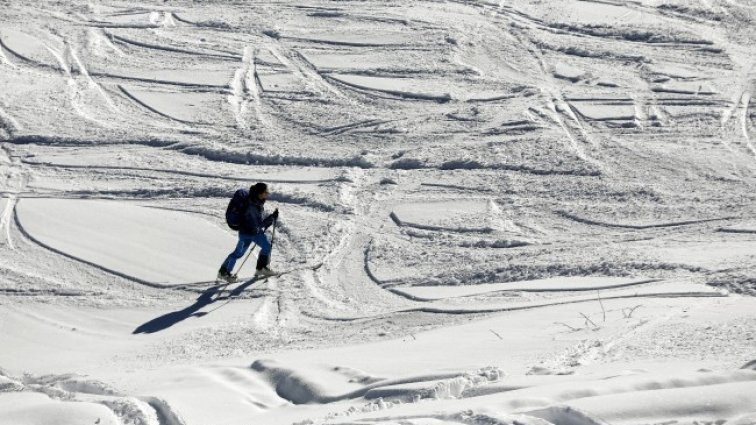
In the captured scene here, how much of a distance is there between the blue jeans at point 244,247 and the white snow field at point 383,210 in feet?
1.05

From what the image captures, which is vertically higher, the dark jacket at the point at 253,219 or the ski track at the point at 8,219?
the dark jacket at the point at 253,219

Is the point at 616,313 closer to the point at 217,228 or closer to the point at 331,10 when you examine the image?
the point at 217,228

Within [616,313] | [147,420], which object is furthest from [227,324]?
[616,313]

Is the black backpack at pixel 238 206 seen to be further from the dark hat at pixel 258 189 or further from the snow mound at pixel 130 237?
the snow mound at pixel 130 237

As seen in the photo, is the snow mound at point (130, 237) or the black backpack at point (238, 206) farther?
the snow mound at point (130, 237)

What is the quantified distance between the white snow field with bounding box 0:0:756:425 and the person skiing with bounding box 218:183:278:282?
0.84 ft

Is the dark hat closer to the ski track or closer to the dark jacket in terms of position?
the dark jacket

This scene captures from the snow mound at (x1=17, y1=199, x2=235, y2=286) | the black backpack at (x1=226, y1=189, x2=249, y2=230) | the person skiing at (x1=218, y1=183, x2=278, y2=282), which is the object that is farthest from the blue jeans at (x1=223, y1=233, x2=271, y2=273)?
the snow mound at (x1=17, y1=199, x2=235, y2=286)

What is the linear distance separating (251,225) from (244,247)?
271 mm

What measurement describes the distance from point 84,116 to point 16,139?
117 cm

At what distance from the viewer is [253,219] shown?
1080 cm

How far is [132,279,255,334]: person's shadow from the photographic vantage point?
33.8 feet


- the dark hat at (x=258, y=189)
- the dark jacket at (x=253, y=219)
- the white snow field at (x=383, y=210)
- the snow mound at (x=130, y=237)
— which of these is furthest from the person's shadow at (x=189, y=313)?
the dark hat at (x=258, y=189)

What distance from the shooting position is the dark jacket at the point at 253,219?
1077 centimetres
